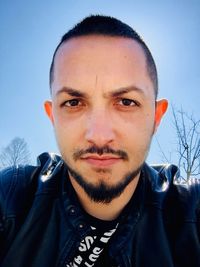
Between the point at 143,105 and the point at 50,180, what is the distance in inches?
33.7

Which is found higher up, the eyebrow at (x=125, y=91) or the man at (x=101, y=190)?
the eyebrow at (x=125, y=91)

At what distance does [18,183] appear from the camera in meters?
1.98

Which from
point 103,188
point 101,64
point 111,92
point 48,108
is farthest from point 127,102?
point 48,108

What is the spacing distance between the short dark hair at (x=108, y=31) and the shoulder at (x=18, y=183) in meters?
0.68

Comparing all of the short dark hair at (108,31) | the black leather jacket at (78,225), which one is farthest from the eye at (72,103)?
the black leather jacket at (78,225)

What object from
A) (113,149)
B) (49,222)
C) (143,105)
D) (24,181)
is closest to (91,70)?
(143,105)

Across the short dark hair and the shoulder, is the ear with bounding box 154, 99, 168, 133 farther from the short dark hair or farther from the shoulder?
the shoulder

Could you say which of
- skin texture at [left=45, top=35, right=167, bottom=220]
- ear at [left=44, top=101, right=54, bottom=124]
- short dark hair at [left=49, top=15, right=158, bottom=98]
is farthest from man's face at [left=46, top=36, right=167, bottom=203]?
ear at [left=44, top=101, right=54, bottom=124]

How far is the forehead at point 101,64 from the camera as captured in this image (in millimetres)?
1783

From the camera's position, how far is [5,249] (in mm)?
1764

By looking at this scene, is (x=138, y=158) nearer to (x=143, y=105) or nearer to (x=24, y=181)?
(x=143, y=105)

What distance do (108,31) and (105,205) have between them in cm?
127

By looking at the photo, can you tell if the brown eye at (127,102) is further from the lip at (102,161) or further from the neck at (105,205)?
the neck at (105,205)

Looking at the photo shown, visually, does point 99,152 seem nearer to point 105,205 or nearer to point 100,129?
point 100,129
